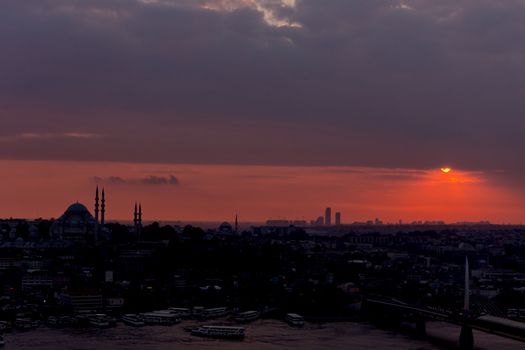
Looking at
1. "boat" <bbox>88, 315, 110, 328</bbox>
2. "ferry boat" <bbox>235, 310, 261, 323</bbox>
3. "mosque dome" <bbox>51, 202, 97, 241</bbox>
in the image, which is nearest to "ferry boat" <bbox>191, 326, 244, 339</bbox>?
"boat" <bbox>88, 315, 110, 328</bbox>

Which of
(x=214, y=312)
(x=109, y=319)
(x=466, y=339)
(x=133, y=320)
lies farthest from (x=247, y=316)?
(x=466, y=339)

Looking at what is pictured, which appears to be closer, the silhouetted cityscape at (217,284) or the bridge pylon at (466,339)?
the bridge pylon at (466,339)

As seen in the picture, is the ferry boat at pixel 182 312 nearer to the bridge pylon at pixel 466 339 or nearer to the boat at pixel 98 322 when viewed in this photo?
the boat at pixel 98 322

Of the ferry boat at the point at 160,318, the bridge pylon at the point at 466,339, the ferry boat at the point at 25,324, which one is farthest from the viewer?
the ferry boat at the point at 160,318

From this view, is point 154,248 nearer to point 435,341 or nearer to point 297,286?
point 297,286

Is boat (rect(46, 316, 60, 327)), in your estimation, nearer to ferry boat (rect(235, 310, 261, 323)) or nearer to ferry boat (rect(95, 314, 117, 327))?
ferry boat (rect(95, 314, 117, 327))

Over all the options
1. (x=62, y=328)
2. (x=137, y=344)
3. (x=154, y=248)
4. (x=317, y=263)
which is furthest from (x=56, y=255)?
(x=137, y=344)

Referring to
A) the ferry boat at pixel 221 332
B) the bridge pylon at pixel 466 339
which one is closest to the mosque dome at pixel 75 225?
the ferry boat at pixel 221 332
